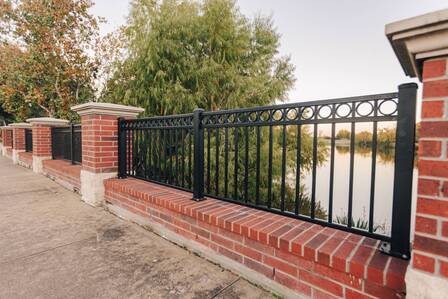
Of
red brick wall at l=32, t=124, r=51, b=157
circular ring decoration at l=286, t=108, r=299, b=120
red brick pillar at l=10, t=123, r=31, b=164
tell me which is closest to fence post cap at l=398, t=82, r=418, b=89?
circular ring decoration at l=286, t=108, r=299, b=120

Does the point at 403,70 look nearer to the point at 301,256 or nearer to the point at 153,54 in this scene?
the point at 301,256

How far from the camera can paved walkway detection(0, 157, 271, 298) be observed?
69.8 inches

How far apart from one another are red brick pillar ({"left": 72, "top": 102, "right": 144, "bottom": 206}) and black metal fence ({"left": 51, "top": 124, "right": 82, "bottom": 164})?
5.74ft

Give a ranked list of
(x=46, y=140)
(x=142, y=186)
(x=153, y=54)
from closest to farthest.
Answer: (x=142, y=186), (x=153, y=54), (x=46, y=140)

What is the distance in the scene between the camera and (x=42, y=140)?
6664mm

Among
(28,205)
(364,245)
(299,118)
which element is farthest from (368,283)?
(28,205)

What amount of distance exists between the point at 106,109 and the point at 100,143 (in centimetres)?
53

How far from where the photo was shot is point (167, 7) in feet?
21.4

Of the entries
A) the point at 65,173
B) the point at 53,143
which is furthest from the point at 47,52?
the point at 65,173

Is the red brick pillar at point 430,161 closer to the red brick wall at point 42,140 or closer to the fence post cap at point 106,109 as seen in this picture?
the fence post cap at point 106,109

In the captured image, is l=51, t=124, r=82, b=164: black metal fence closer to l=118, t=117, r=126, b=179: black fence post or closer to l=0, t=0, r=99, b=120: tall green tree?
l=118, t=117, r=126, b=179: black fence post

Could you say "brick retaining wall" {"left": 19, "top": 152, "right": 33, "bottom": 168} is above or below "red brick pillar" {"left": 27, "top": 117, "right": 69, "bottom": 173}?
below

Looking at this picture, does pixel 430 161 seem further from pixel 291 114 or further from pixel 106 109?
pixel 106 109

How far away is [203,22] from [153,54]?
5.86ft
